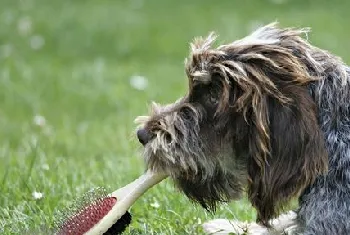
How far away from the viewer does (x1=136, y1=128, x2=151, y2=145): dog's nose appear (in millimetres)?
4836

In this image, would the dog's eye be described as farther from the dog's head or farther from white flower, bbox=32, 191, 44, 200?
white flower, bbox=32, 191, 44, 200

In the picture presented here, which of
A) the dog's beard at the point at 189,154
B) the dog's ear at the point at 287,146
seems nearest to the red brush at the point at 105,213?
the dog's beard at the point at 189,154

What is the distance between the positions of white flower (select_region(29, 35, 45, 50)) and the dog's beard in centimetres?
990

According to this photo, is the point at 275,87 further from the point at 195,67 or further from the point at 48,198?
the point at 48,198

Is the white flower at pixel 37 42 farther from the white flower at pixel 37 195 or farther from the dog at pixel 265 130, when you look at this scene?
the dog at pixel 265 130

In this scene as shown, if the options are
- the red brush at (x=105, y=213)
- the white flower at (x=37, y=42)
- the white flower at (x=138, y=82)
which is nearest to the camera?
the red brush at (x=105, y=213)

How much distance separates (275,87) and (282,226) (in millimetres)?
1008

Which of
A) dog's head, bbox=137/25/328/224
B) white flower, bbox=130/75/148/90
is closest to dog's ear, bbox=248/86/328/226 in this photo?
dog's head, bbox=137/25/328/224

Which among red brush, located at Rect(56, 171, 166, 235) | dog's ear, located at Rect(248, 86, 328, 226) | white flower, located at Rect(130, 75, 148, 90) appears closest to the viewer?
dog's ear, located at Rect(248, 86, 328, 226)

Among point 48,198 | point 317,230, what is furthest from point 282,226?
point 48,198

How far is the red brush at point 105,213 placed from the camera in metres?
5.04

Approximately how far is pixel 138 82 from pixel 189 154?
720 cm

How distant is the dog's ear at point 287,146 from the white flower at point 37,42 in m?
10.2

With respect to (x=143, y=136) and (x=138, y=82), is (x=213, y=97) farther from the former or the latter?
(x=138, y=82)
